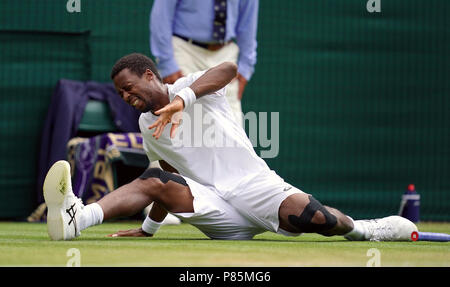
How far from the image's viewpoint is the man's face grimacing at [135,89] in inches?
199

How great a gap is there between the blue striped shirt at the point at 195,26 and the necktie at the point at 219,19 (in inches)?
1.2

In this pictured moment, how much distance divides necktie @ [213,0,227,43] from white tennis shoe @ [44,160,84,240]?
330cm

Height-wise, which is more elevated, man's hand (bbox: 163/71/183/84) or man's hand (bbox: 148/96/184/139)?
man's hand (bbox: 148/96/184/139)

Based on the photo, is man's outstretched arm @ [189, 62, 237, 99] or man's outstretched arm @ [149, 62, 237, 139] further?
man's outstretched arm @ [189, 62, 237, 99]

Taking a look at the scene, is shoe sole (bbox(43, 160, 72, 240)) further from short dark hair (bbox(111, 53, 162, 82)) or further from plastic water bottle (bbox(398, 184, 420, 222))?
plastic water bottle (bbox(398, 184, 420, 222))

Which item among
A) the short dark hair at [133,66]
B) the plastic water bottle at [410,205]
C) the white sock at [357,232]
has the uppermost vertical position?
the short dark hair at [133,66]

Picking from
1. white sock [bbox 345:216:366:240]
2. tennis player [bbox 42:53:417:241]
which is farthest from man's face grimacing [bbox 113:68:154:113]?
white sock [bbox 345:216:366:240]

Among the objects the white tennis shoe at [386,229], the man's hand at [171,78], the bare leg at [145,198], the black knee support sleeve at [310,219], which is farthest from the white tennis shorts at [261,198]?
the man's hand at [171,78]

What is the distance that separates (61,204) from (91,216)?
240mm

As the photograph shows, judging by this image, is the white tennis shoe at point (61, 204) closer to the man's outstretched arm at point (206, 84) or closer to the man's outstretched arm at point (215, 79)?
the man's outstretched arm at point (206, 84)

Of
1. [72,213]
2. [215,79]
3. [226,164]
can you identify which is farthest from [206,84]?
[72,213]

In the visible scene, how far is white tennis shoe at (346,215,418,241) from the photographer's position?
203 inches

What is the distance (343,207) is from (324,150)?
2.02 feet

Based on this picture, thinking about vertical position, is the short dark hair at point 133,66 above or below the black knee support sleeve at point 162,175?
above
